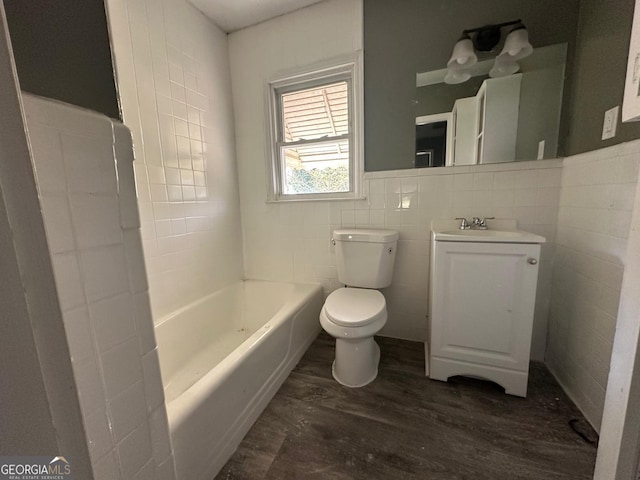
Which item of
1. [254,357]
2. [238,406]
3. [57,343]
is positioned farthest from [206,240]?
[57,343]

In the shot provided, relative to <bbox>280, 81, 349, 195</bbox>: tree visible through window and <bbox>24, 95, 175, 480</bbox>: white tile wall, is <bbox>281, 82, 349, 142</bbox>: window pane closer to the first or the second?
<bbox>280, 81, 349, 195</bbox>: tree visible through window

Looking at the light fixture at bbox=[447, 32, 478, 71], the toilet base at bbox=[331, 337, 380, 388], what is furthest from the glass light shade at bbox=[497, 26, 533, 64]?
the toilet base at bbox=[331, 337, 380, 388]

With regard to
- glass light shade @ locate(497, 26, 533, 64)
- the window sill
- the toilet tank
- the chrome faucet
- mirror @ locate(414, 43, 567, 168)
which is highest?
glass light shade @ locate(497, 26, 533, 64)

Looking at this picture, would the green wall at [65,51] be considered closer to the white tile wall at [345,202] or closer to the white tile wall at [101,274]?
the white tile wall at [101,274]

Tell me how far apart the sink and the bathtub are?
0.99 metres

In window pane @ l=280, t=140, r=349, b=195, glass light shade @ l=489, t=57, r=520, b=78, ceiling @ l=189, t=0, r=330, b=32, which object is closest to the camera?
glass light shade @ l=489, t=57, r=520, b=78

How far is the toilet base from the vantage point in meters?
1.45

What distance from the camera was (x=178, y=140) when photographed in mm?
1649

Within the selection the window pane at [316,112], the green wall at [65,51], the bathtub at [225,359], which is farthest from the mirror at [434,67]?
the green wall at [65,51]

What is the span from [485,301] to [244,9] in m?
2.40

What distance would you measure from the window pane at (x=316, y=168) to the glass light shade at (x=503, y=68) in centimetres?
96

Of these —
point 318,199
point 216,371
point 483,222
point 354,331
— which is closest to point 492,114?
point 483,222

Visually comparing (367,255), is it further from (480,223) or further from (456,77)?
(456,77)

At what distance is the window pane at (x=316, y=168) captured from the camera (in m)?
1.98
